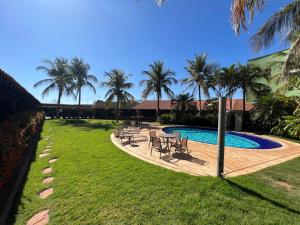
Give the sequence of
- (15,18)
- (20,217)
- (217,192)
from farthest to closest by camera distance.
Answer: (15,18)
(217,192)
(20,217)

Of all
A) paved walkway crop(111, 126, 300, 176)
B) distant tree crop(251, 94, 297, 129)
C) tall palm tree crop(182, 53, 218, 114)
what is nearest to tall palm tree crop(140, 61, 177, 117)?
tall palm tree crop(182, 53, 218, 114)

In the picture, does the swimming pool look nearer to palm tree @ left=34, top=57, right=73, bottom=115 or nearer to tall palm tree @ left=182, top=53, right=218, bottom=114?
tall palm tree @ left=182, top=53, right=218, bottom=114

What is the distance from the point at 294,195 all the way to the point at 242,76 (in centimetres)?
1704

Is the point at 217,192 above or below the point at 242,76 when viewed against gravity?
below

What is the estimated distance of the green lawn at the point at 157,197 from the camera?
3.89 meters

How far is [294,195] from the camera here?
488 cm

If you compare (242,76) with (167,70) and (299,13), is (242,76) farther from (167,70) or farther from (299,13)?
(299,13)

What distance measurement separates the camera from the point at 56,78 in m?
29.2

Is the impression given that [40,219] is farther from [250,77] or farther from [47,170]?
[250,77]

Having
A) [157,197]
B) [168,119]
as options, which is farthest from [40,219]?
[168,119]

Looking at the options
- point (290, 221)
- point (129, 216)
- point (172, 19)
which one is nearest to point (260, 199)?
point (290, 221)

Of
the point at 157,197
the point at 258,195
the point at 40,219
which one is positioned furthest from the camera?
the point at 258,195

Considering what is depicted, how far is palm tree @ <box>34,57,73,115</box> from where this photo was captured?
95.0ft

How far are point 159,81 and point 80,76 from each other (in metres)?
12.1
